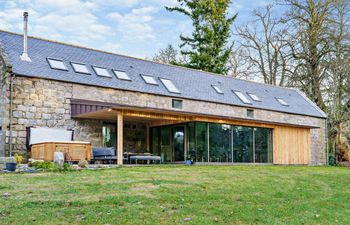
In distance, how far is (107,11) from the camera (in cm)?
1736

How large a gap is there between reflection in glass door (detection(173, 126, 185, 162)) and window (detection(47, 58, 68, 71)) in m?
5.43

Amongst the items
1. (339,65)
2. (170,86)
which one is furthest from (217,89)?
(339,65)

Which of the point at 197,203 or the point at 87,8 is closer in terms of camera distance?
the point at 197,203

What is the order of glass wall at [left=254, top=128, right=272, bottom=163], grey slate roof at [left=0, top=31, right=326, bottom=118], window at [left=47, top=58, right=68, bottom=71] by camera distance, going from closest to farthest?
grey slate roof at [left=0, top=31, right=326, bottom=118] → window at [left=47, top=58, right=68, bottom=71] → glass wall at [left=254, top=128, right=272, bottom=163]

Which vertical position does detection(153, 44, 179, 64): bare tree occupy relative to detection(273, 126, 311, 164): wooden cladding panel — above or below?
above

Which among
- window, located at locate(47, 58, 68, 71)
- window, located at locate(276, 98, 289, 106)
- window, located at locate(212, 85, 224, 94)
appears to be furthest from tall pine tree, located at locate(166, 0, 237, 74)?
window, located at locate(47, 58, 68, 71)

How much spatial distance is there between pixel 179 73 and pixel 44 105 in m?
8.44

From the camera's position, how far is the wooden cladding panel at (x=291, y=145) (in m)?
20.5

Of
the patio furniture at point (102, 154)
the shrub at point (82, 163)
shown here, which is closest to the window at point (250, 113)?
the patio furniture at point (102, 154)

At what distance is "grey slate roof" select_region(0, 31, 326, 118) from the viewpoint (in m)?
15.2

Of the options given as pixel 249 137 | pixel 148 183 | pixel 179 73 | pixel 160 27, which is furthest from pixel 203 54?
pixel 148 183

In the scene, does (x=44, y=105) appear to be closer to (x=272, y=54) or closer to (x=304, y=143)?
(x=304, y=143)

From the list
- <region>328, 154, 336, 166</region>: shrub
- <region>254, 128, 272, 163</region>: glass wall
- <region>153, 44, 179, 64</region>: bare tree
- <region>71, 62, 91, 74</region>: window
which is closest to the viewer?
<region>71, 62, 91, 74</region>: window

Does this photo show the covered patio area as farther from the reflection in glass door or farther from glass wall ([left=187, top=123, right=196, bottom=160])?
glass wall ([left=187, top=123, right=196, bottom=160])
